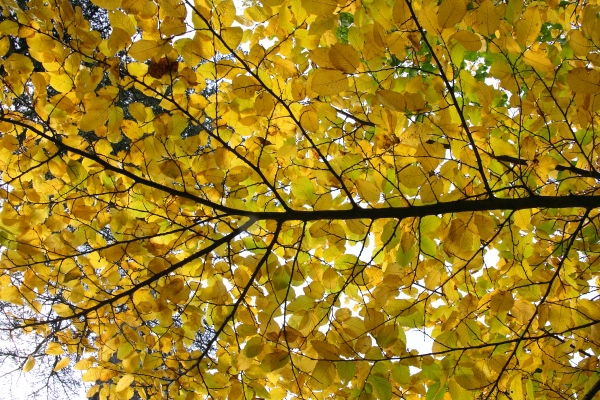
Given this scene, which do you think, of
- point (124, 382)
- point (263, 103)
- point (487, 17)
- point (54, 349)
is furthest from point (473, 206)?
point (54, 349)

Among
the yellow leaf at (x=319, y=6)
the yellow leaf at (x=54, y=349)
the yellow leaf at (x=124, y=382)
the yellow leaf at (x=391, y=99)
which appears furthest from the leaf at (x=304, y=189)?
the yellow leaf at (x=54, y=349)

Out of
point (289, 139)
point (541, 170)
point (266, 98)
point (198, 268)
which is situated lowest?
point (198, 268)

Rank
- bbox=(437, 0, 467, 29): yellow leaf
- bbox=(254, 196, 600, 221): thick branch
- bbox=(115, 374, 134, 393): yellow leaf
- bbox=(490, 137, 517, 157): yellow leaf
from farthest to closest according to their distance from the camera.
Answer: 1. bbox=(115, 374, 134, 393): yellow leaf
2. bbox=(490, 137, 517, 157): yellow leaf
3. bbox=(254, 196, 600, 221): thick branch
4. bbox=(437, 0, 467, 29): yellow leaf

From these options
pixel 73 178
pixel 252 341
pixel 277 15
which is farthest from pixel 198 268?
pixel 277 15

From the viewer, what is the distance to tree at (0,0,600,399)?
4.90 ft

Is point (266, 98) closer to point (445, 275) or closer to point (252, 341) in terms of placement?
point (252, 341)

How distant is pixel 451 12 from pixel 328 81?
1.32 ft

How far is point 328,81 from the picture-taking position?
1337mm

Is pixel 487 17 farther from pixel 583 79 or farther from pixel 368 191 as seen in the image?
pixel 368 191

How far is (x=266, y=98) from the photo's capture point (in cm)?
158

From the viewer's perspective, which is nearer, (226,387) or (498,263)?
(226,387)

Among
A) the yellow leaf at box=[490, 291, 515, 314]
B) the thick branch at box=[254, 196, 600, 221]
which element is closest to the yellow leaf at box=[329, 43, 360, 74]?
the thick branch at box=[254, 196, 600, 221]

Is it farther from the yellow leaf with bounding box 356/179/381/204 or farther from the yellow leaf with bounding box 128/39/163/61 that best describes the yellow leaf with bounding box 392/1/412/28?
the yellow leaf with bounding box 128/39/163/61

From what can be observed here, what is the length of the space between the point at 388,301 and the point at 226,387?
0.94 metres
